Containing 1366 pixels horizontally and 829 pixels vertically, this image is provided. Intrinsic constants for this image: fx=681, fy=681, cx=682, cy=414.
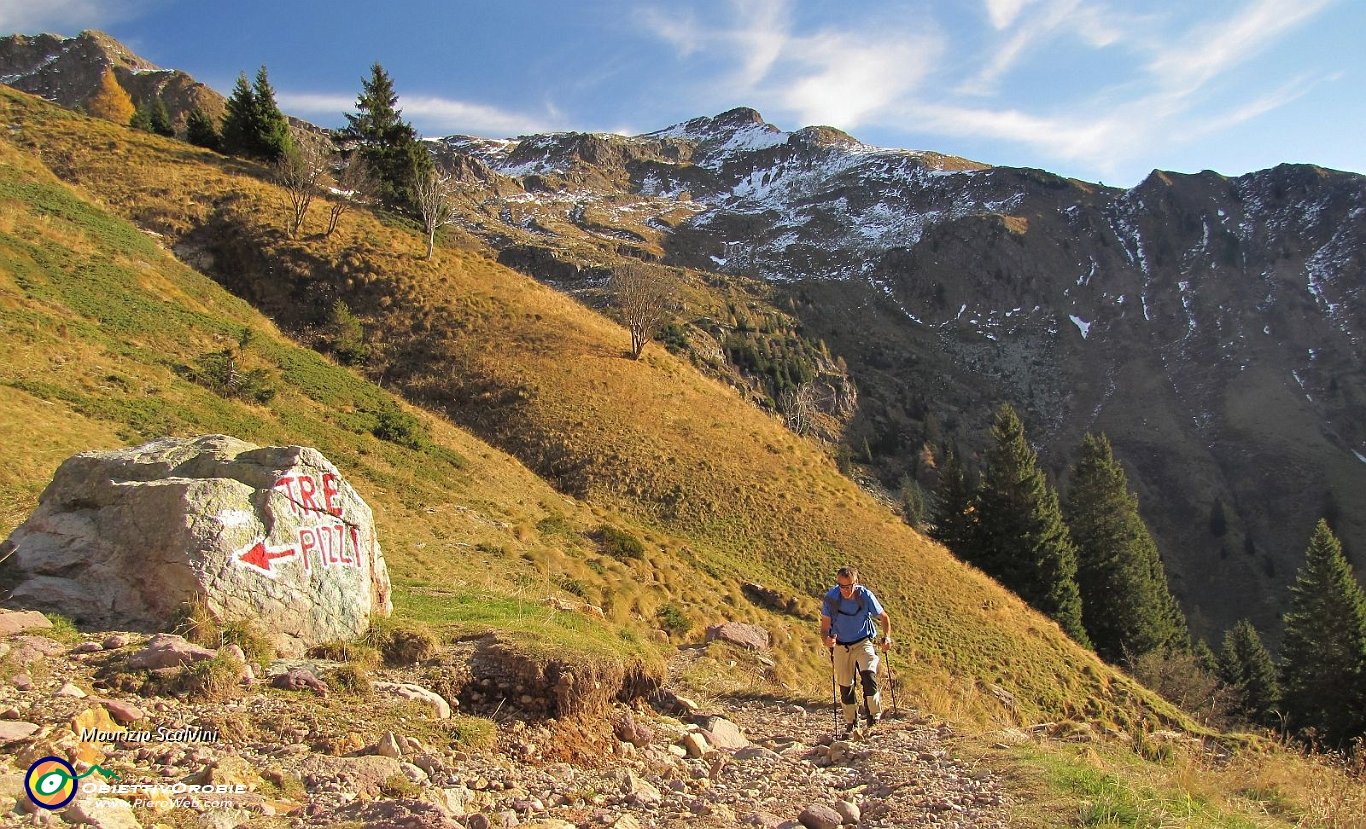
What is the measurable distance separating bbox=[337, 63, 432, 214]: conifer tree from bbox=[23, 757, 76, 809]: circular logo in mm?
47244

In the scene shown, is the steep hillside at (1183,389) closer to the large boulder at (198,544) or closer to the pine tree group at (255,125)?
the pine tree group at (255,125)

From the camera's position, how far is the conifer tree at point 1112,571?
4056 centimetres

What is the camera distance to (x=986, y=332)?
198000 millimetres

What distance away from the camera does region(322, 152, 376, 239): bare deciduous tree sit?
4105cm

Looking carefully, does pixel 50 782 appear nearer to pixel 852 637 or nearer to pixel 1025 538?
pixel 852 637

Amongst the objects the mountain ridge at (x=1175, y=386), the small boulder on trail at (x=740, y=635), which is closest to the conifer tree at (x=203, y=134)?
the small boulder on trail at (x=740, y=635)

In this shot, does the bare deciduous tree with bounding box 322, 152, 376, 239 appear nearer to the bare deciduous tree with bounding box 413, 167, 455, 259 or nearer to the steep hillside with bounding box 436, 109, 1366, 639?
the bare deciduous tree with bounding box 413, 167, 455, 259

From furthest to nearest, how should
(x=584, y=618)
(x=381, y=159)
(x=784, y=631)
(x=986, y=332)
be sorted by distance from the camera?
(x=986, y=332)
(x=381, y=159)
(x=784, y=631)
(x=584, y=618)

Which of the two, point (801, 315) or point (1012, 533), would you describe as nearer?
point (1012, 533)

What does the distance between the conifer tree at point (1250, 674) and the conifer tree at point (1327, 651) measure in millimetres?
3811

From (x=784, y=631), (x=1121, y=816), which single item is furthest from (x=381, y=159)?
(x=1121, y=816)

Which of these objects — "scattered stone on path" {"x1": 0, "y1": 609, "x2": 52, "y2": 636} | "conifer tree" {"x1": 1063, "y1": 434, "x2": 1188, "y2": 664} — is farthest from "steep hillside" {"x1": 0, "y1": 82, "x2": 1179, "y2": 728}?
"conifer tree" {"x1": 1063, "y1": 434, "x2": 1188, "y2": 664}

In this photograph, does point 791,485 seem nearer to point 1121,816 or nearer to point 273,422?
point 273,422

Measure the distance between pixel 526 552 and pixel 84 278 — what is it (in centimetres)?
1764
